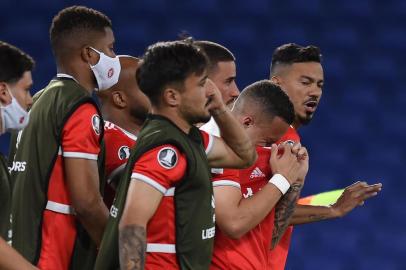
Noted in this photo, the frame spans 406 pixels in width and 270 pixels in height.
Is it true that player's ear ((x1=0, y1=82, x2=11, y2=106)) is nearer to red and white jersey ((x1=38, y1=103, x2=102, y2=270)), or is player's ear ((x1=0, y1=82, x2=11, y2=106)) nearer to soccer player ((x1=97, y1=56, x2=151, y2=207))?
red and white jersey ((x1=38, y1=103, x2=102, y2=270))

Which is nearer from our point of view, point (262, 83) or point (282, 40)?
point (262, 83)

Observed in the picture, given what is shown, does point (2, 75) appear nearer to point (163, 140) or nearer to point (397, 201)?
point (163, 140)

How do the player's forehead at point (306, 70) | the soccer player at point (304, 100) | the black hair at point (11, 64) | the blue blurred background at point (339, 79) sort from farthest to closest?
the blue blurred background at point (339, 79)
the player's forehead at point (306, 70)
the soccer player at point (304, 100)
the black hair at point (11, 64)

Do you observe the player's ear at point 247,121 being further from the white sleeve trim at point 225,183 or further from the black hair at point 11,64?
Answer: the black hair at point 11,64

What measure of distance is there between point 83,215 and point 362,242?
12.0 feet

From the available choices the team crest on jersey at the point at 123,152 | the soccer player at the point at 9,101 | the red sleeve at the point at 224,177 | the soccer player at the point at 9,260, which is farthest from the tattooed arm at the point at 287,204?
the soccer player at the point at 9,260

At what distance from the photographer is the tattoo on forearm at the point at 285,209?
9.93ft

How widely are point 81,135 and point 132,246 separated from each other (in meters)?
0.48

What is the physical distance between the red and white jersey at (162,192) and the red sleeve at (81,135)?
0.33 meters

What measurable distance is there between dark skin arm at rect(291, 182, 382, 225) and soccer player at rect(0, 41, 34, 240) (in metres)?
1.24

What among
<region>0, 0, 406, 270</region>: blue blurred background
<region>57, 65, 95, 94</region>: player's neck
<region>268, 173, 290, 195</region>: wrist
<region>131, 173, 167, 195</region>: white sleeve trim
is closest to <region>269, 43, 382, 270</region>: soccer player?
<region>268, 173, 290, 195</region>: wrist

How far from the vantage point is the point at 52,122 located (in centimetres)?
270

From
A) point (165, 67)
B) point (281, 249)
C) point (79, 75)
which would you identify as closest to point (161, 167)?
point (165, 67)

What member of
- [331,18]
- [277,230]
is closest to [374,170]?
[331,18]
